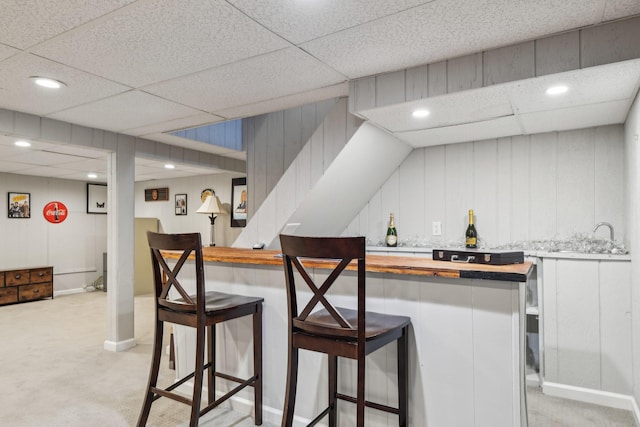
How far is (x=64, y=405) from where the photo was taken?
259 cm

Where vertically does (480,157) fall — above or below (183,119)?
below

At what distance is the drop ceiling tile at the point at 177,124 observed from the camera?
329 cm

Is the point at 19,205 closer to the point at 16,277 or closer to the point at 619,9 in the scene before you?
the point at 16,277

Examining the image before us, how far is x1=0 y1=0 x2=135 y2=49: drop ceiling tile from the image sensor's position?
61.8 inches

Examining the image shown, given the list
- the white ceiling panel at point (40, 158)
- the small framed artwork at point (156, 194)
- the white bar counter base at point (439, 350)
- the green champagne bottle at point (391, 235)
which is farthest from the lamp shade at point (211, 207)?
the white bar counter base at point (439, 350)

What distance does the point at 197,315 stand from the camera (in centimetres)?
197

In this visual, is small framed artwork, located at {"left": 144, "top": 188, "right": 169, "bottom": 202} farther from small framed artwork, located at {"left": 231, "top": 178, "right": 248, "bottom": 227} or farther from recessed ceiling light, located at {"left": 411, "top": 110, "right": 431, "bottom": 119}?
recessed ceiling light, located at {"left": 411, "top": 110, "right": 431, "bottom": 119}

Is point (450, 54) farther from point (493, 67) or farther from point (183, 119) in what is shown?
point (183, 119)

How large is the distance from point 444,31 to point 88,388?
3.30m

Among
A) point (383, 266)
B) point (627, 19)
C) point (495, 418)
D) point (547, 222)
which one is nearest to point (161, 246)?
point (383, 266)

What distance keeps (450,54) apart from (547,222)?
1.63 m

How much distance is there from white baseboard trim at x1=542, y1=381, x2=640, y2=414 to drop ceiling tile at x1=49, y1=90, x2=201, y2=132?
334 centimetres

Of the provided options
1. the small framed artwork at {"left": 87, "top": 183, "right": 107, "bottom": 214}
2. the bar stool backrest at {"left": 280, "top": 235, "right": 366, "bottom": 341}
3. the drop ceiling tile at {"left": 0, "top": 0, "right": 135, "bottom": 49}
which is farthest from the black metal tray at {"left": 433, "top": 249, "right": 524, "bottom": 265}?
the small framed artwork at {"left": 87, "top": 183, "right": 107, "bottom": 214}

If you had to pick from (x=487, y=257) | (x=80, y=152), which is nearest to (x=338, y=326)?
(x=487, y=257)
